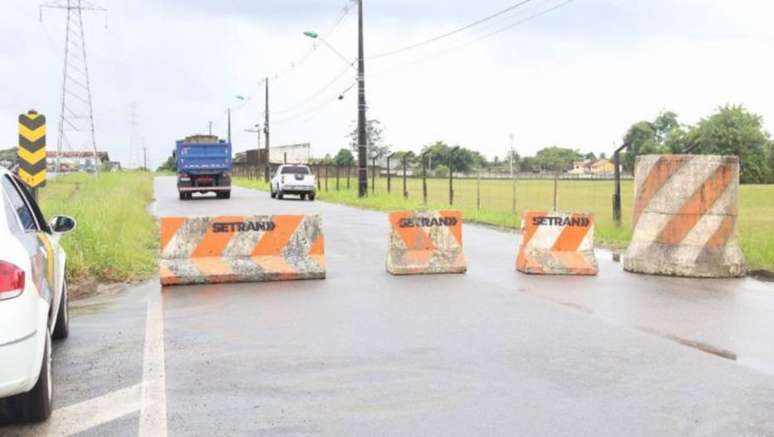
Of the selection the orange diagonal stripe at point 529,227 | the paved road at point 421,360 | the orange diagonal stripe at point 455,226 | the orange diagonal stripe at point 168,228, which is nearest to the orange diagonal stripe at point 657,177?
the orange diagonal stripe at point 529,227

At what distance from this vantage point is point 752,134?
362 ft

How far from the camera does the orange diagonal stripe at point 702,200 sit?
11.2m

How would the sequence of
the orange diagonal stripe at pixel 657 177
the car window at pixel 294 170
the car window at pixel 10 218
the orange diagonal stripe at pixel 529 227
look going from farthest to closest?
the car window at pixel 294 170, the orange diagonal stripe at pixel 529 227, the orange diagonal stripe at pixel 657 177, the car window at pixel 10 218

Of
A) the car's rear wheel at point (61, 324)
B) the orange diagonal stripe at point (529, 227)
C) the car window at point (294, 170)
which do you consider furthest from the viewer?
the car window at point (294, 170)

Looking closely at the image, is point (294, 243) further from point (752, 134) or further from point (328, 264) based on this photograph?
point (752, 134)

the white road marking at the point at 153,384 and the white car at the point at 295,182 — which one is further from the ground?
the white car at the point at 295,182

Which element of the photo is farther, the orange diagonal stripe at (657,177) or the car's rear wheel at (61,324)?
the orange diagonal stripe at (657,177)

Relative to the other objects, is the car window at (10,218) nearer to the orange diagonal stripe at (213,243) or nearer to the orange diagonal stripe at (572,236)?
the orange diagonal stripe at (213,243)

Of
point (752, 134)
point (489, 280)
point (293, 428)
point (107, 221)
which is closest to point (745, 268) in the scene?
point (489, 280)

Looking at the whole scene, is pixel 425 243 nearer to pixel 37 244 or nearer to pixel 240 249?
pixel 240 249

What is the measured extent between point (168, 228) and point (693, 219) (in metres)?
7.02

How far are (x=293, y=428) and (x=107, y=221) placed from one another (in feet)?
36.6

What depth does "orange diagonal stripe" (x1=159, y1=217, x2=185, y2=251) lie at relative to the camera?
10430mm

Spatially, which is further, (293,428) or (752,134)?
(752,134)
